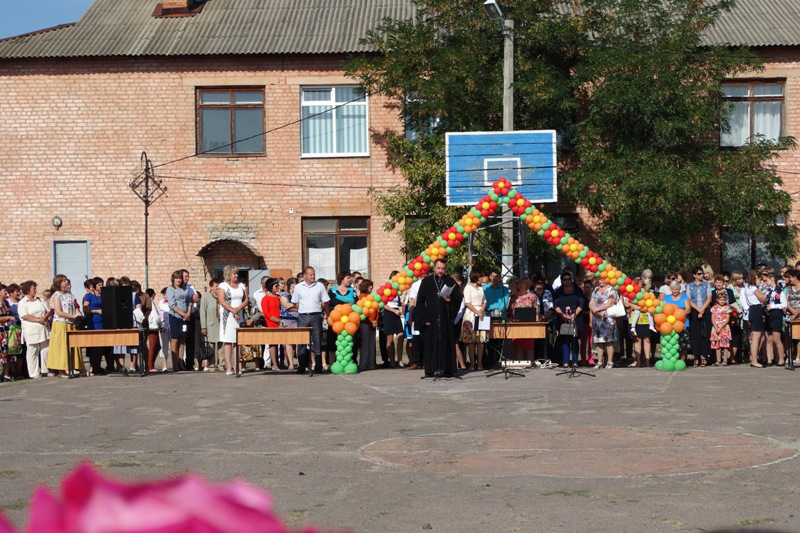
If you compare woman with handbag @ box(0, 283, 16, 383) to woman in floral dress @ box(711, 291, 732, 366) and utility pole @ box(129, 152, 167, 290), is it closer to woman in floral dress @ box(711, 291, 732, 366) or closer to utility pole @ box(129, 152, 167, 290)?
utility pole @ box(129, 152, 167, 290)

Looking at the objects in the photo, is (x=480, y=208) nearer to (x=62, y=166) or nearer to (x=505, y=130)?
(x=505, y=130)

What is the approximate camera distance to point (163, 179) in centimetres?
3062

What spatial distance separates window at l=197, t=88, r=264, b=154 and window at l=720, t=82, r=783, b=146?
39.8ft

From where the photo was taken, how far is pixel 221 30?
31.1 m

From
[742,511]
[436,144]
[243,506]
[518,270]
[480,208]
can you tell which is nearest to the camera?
[243,506]

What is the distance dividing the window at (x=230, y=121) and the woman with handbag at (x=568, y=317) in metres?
11.8

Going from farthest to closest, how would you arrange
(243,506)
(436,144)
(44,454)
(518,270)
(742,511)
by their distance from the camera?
(436,144) → (518,270) → (44,454) → (742,511) → (243,506)

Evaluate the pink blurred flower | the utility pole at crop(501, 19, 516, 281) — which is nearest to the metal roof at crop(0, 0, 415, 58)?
the utility pole at crop(501, 19, 516, 281)

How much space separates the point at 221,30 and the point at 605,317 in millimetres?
15028

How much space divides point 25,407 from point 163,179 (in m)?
15.9

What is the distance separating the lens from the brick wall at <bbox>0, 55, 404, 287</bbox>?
1204 inches

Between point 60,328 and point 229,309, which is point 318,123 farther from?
point 60,328

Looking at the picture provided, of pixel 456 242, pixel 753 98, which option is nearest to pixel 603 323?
pixel 456 242

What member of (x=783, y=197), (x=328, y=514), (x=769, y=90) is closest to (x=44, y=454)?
(x=328, y=514)
